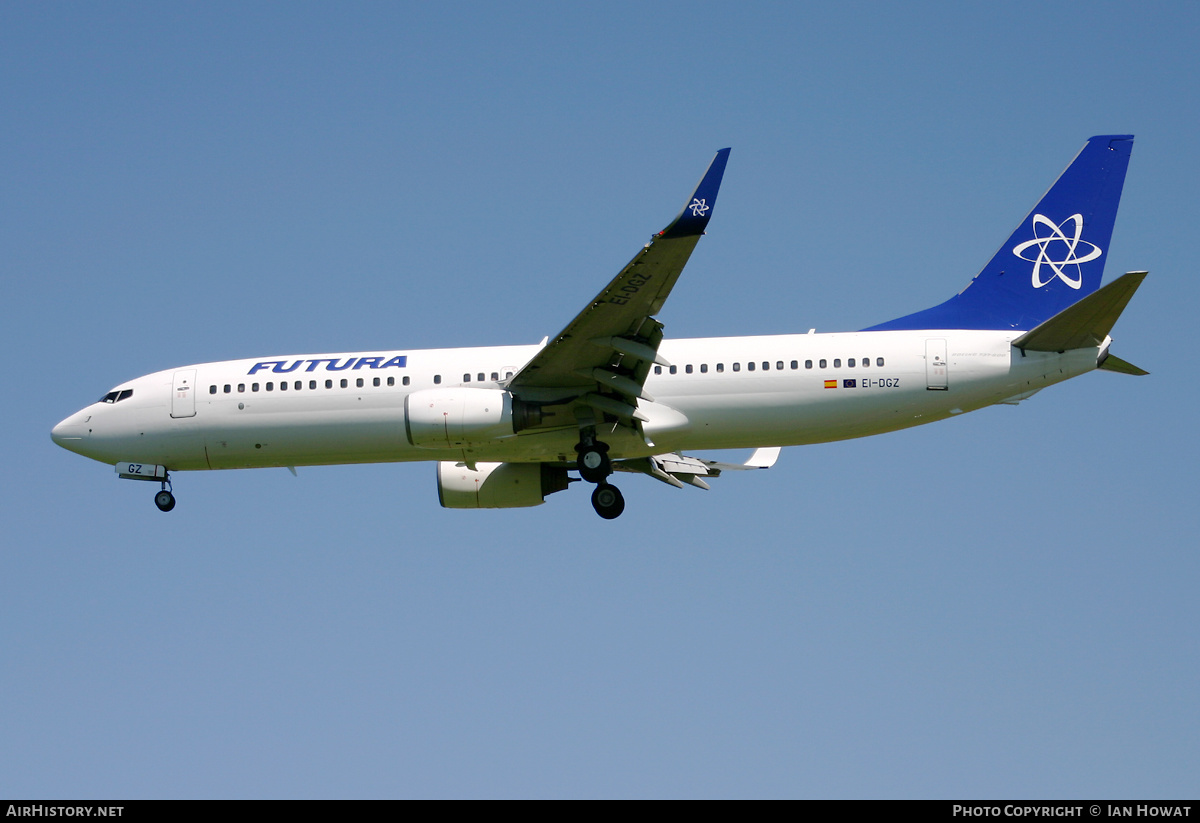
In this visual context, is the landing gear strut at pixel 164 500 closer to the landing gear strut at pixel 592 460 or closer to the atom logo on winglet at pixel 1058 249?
the landing gear strut at pixel 592 460

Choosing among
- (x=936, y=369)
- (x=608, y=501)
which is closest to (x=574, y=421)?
(x=608, y=501)

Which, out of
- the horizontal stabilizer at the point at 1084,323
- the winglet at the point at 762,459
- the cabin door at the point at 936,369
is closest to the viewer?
the horizontal stabilizer at the point at 1084,323

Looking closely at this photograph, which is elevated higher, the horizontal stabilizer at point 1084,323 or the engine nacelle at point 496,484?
the horizontal stabilizer at point 1084,323

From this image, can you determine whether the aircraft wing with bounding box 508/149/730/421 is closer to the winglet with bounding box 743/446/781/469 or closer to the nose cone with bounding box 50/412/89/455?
the winglet with bounding box 743/446/781/469

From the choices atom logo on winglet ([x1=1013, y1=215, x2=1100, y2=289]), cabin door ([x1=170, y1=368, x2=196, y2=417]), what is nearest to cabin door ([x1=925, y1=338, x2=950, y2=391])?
atom logo on winglet ([x1=1013, y1=215, x2=1100, y2=289])

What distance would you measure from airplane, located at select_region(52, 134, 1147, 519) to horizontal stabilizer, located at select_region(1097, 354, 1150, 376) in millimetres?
36

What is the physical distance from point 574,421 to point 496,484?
377 cm

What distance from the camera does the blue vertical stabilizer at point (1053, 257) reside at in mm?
23859

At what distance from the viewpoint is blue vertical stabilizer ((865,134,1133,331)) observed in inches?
939

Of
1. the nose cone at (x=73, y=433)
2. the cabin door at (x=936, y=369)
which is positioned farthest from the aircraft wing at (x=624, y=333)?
the nose cone at (x=73, y=433)

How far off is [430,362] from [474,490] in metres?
3.32

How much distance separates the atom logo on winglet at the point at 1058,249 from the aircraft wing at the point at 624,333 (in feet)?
27.2

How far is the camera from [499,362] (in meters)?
23.8

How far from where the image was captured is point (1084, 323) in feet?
70.3
